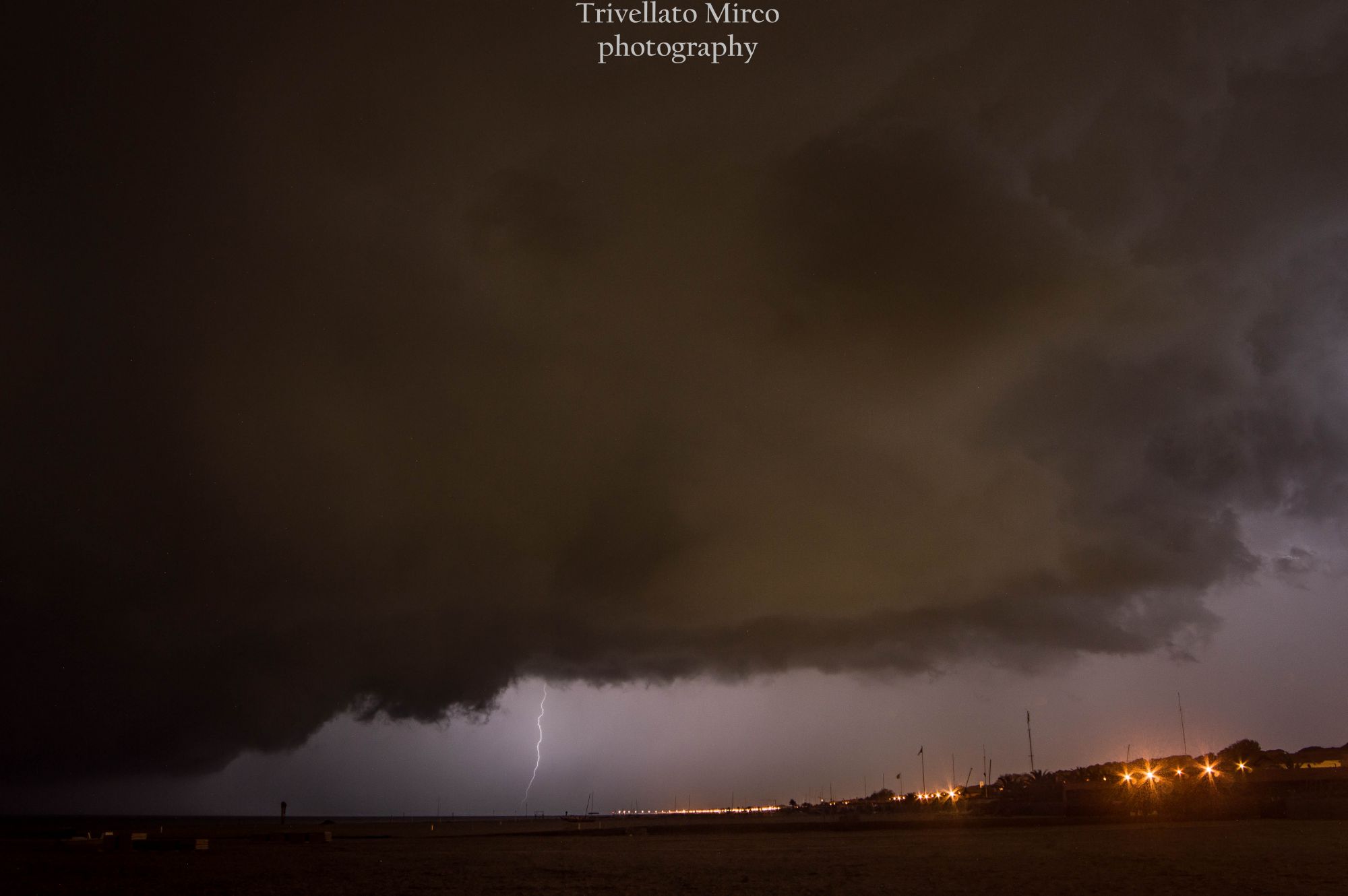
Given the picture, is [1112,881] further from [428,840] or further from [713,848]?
[428,840]

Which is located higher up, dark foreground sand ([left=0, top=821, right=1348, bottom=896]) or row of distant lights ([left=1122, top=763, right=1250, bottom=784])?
dark foreground sand ([left=0, top=821, right=1348, bottom=896])

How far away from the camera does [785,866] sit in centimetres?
4934

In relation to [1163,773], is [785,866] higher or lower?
higher

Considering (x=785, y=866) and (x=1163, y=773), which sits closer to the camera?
(x=785, y=866)

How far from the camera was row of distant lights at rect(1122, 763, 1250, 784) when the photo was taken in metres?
122

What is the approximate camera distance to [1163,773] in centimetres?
18725

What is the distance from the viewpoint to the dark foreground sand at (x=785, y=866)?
3853 centimetres

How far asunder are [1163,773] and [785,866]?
174 metres

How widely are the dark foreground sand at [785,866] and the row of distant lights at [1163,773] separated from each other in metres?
46.9

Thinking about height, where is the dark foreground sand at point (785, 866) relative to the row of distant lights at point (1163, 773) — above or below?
above

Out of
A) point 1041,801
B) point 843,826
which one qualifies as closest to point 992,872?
point 843,826

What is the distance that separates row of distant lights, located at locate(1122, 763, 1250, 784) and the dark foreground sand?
4689 cm

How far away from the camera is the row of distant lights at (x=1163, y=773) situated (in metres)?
122

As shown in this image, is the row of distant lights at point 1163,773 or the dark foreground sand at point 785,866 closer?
the dark foreground sand at point 785,866
